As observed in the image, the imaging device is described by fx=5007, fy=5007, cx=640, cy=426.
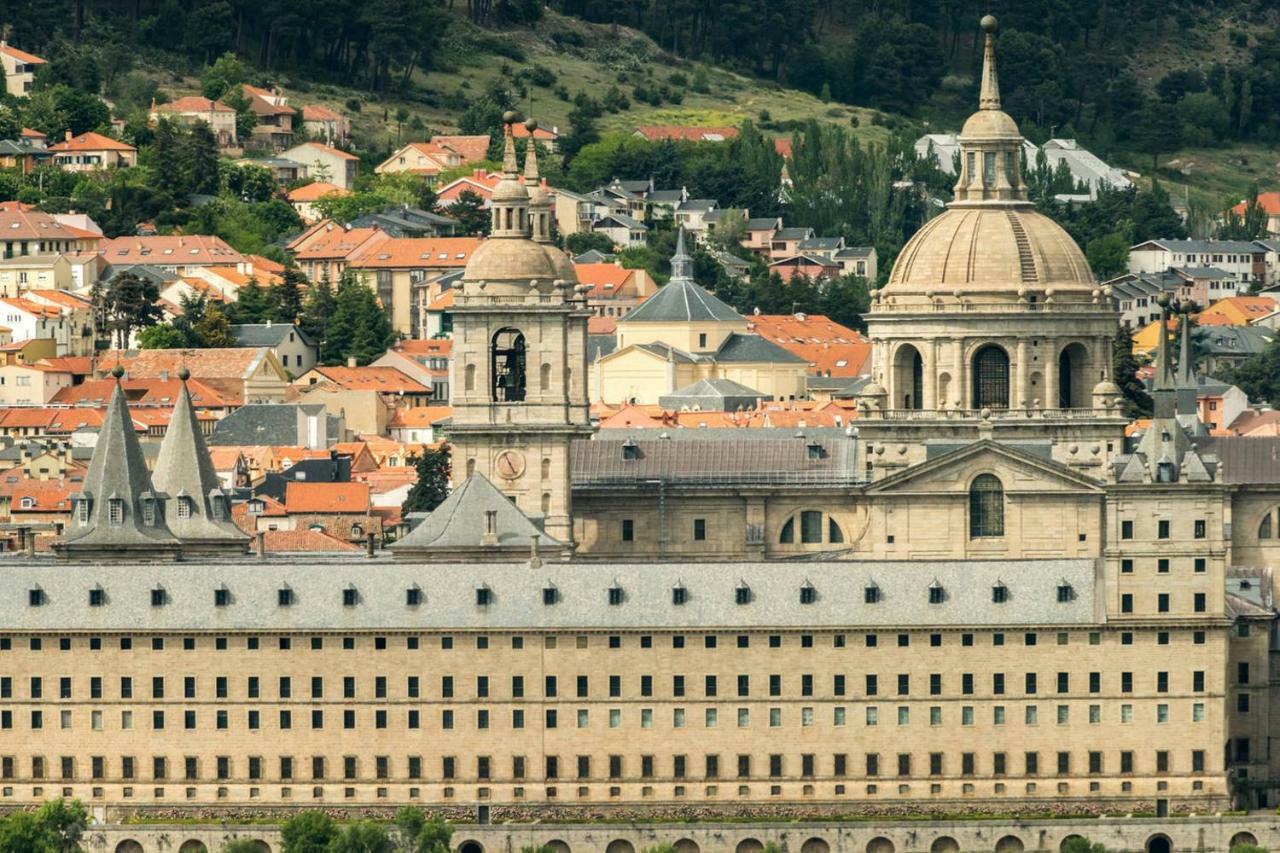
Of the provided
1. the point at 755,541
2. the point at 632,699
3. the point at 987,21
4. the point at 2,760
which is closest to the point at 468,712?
the point at 632,699

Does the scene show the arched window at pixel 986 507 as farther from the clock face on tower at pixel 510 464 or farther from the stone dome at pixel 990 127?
the stone dome at pixel 990 127

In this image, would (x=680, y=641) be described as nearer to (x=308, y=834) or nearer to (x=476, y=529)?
(x=476, y=529)

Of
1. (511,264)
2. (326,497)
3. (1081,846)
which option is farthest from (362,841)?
(326,497)

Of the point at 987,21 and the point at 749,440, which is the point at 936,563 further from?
the point at 987,21

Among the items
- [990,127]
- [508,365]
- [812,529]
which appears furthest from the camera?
[990,127]

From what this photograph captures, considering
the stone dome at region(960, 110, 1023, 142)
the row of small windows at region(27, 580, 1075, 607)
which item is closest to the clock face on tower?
the row of small windows at region(27, 580, 1075, 607)

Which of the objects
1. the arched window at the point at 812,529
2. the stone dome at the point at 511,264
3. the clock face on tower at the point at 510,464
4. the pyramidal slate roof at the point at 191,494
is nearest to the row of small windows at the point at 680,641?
the pyramidal slate roof at the point at 191,494
